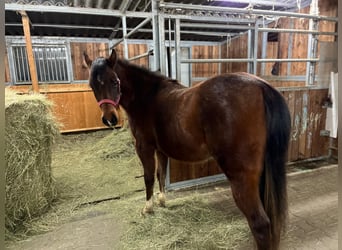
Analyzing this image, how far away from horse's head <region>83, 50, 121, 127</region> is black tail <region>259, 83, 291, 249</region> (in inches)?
43.2

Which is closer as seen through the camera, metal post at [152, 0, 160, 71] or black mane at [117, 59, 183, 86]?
black mane at [117, 59, 183, 86]

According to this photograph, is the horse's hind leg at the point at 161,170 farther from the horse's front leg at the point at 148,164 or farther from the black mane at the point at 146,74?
the black mane at the point at 146,74

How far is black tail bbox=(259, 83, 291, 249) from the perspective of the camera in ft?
4.23

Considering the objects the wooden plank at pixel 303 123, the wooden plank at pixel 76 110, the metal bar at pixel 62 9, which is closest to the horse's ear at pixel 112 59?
the metal bar at pixel 62 9

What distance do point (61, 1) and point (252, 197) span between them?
13.0ft

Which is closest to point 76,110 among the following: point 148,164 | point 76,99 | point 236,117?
point 76,99

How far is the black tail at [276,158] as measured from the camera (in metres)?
1.29

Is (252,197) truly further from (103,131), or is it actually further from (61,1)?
(103,131)

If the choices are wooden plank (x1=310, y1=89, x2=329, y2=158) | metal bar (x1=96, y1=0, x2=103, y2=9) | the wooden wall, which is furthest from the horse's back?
the wooden wall

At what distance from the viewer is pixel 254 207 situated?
128 cm

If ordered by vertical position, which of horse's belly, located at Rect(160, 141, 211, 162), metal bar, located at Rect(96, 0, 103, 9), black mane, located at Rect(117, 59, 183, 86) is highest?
metal bar, located at Rect(96, 0, 103, 9)

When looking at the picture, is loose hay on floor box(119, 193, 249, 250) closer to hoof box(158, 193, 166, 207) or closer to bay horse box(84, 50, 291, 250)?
hoof box(158, 193, 166, 207)

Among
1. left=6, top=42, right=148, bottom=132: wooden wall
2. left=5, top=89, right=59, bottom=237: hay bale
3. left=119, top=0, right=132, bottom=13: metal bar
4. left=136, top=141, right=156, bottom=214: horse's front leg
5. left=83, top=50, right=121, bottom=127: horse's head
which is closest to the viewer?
left=83, top=50, right=121, bottom=127: horse's head

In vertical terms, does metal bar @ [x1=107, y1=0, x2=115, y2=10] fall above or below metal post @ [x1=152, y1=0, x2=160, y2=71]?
above
